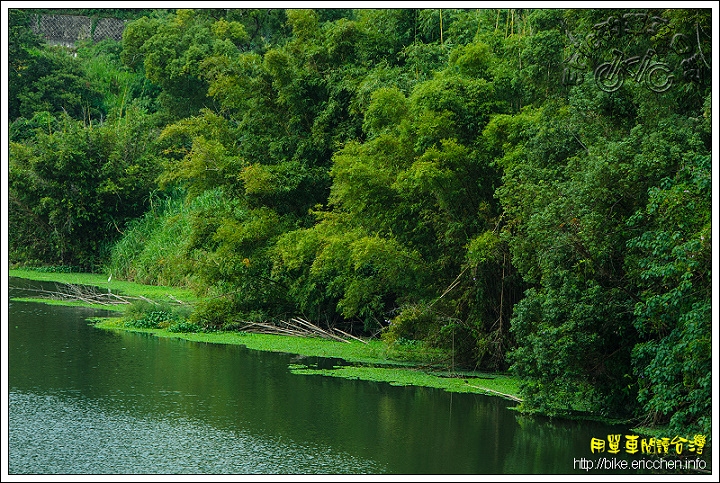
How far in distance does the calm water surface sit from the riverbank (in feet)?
0.86

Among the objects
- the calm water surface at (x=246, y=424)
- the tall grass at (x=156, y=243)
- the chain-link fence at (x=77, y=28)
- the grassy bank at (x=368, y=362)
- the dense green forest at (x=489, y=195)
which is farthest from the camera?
the chain-link fence at (x=77, y=28)

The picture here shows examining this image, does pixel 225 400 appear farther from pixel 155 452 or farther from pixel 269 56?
pixel 269 56

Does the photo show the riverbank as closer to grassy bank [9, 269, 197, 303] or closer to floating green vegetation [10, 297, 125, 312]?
floating green vegetation [10, 297, 125, 312]

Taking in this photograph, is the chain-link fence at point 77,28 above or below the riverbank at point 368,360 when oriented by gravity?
above

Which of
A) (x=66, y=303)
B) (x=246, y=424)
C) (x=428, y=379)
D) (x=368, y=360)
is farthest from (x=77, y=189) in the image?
(x=246, y=424)

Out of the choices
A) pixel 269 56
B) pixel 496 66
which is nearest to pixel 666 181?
pixel 496 66

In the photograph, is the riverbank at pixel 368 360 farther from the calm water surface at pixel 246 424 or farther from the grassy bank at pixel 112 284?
the grassy bank at pixel 112 284

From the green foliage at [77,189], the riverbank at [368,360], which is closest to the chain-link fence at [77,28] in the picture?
the green foliage at [77,189]

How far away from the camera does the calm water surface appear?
871 centimetres

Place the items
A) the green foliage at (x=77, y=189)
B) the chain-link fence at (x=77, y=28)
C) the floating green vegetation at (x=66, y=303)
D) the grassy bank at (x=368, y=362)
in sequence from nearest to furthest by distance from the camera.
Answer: the grassy bank at (x=368, y=362), the floating green vegetation at (x=66, y=303), the green foliage at (x=77, y=189), the chain-link fence at (x=77, y=28)

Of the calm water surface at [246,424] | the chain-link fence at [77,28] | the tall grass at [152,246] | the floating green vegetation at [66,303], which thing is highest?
the chain-link fence at [77,28]

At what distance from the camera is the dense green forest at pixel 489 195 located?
9.58 m

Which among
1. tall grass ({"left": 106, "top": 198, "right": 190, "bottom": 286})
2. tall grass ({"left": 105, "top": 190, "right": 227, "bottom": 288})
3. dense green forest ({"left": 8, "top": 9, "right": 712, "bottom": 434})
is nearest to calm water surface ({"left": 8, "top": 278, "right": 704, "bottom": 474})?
dense green forest ({"left": 8, "top": 9, "right": 712, "bottom": 434})

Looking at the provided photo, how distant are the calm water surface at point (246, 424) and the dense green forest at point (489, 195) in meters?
0.89
